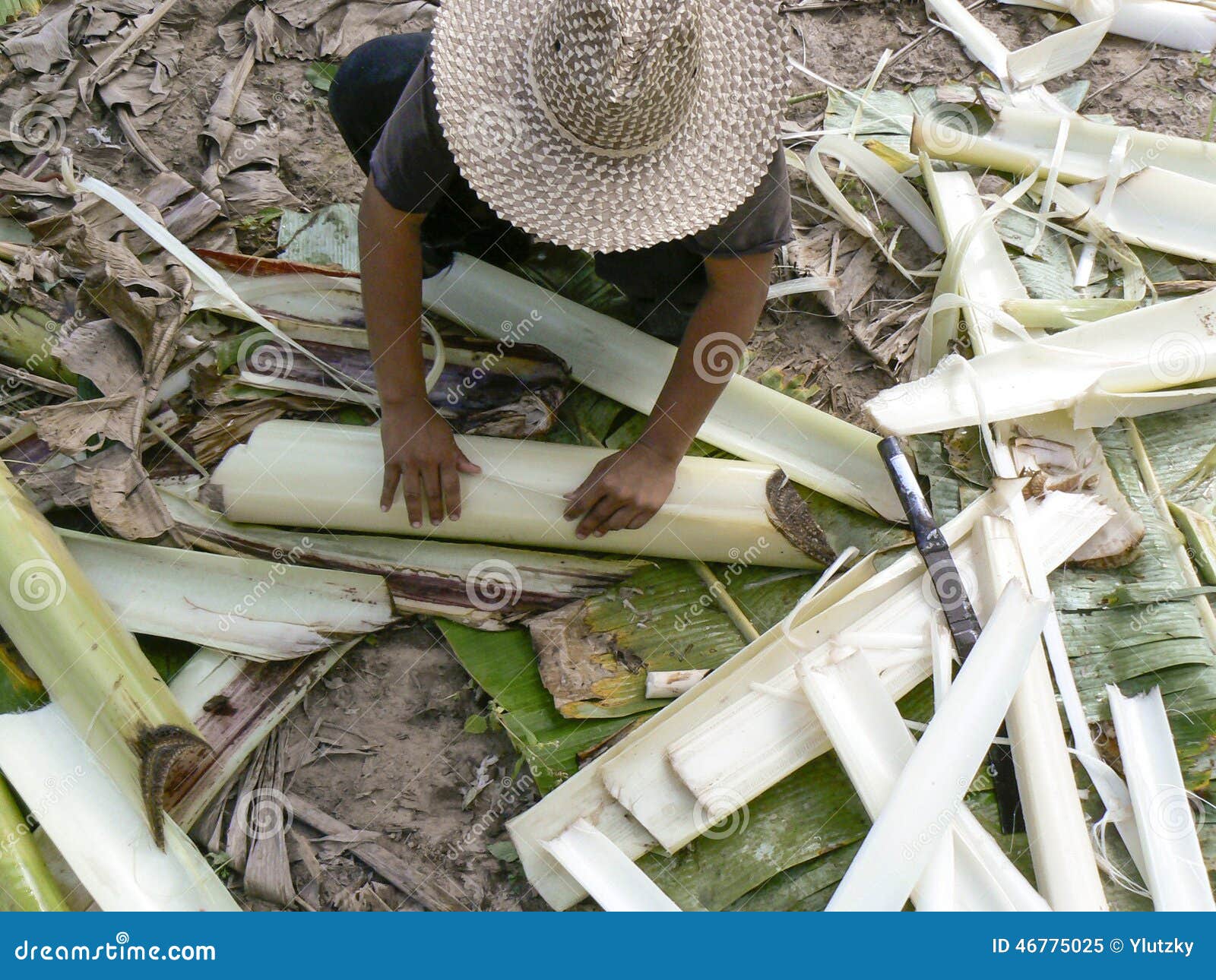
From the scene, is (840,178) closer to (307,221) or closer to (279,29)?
(307,221)

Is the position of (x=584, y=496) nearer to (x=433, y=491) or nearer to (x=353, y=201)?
(x=433, y=491)

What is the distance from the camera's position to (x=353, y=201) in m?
2.85

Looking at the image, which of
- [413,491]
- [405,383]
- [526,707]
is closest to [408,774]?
[526,707]

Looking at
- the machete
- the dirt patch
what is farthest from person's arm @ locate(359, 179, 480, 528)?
the machete

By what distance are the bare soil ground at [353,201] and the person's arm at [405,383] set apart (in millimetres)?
401

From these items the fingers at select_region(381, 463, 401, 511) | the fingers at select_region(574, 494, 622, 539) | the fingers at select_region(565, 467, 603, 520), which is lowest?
the fingers at select_region(574, 494, 622, 539)

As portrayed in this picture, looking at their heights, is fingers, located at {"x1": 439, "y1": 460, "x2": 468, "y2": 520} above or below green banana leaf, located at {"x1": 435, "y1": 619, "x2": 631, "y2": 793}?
above

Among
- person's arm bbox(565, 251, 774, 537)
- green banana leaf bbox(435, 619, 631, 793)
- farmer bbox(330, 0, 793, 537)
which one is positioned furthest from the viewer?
green banana leaf bbox(435, 619, 631, 793)

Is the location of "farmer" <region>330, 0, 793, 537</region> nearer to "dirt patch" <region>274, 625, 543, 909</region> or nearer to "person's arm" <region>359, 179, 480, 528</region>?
"person's arm" <region>359, 179, 480, 528</region>

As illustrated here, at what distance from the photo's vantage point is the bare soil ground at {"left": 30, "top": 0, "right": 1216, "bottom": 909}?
210cm

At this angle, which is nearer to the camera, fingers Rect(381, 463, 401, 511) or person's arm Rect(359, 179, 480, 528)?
person's arm Rect(359, 179, 480, 528)

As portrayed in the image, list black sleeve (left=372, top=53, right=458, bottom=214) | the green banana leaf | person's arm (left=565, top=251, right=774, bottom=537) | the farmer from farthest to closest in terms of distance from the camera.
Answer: the green banana leaf
person's arm (left=565, top=251, right=774, bottom=537)
black sleeve (left=372, top=53, right=458, bottom=214)
the farmer

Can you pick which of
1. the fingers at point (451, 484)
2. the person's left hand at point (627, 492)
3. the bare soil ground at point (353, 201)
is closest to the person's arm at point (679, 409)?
the person's left hand at point (627, 492)

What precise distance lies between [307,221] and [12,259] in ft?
2.61
